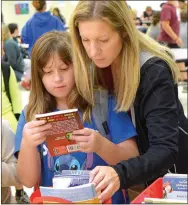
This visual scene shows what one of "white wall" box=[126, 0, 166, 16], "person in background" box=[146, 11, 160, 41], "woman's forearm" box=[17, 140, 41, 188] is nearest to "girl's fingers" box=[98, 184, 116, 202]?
"woman's forearm" box=[17, 140, 41, 188]

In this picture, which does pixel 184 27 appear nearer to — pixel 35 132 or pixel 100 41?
pixel 100 41

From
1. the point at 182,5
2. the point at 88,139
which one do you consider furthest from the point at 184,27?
the point at 88,139

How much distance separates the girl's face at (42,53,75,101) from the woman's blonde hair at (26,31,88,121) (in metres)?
0.01

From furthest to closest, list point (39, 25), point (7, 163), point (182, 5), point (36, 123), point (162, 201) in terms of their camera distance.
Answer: point (182, 5) < point (39, 25) < point (7, 163) < point (36, 123) < point (162, 201)

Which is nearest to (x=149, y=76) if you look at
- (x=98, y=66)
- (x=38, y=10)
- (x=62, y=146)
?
(x=98, y=66)

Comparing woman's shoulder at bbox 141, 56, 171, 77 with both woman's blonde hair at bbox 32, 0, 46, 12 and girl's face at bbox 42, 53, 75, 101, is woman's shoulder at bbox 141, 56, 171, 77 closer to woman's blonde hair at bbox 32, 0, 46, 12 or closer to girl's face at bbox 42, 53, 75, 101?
girl's face at bbox 42, 53, 75, 101

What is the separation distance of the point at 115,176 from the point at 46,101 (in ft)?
1.62

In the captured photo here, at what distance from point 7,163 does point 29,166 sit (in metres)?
0.22

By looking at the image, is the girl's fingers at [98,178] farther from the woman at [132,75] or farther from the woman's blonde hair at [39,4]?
the woman's blonde hair at [39,4]

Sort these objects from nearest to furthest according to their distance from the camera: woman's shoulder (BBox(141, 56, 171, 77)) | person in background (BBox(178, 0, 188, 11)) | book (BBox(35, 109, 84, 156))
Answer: book (BBox(35, 109, 84, 156)) → woman's shoulder (BBox(141, 56, 171, 77)) → person in background (BBox(178, 0, 188, 11))

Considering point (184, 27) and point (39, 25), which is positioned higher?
point (39, 25)

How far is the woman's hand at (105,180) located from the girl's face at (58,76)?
41 cm

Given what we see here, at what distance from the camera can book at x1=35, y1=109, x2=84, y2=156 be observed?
1.17 meters

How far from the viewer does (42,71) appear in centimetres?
146
